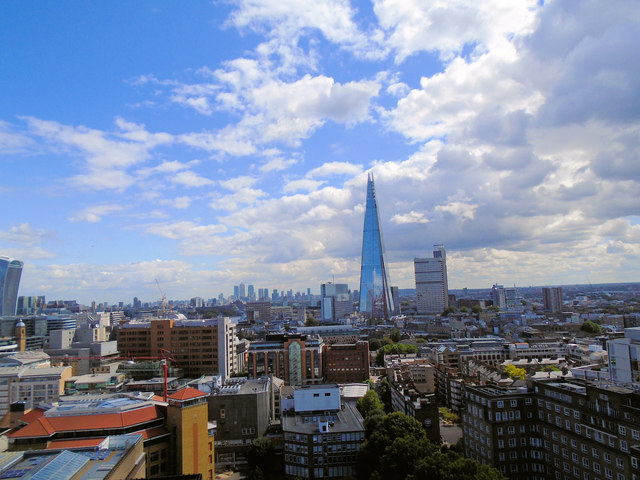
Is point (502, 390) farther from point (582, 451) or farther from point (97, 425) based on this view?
point (97, 425)

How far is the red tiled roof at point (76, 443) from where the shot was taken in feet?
62.3

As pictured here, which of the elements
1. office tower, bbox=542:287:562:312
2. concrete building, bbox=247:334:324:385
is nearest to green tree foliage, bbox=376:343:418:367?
concrete building, bbox=247:334:324:385

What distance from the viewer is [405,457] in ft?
71.3

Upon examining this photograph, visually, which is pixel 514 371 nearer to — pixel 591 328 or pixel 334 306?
pixel 591 328

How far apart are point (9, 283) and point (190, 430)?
100 metres

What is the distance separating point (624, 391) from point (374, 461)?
42.0 feet

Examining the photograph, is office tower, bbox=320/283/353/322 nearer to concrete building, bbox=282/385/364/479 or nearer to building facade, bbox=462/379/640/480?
concrete building, bbox=282/385/364/479

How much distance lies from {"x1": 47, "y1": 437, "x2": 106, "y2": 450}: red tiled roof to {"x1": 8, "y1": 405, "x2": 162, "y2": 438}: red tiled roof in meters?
0.63

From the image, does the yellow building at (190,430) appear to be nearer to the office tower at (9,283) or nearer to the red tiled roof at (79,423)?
the red tiled roof at (79,423)

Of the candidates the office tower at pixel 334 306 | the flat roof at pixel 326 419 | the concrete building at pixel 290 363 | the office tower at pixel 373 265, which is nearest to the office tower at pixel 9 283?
the concrete building at pixel 290 363

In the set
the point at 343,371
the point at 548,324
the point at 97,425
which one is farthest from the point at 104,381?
the point at 548,324

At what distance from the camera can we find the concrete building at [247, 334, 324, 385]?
52.1 meters

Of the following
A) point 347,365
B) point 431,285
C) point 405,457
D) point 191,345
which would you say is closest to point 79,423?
point 405,457

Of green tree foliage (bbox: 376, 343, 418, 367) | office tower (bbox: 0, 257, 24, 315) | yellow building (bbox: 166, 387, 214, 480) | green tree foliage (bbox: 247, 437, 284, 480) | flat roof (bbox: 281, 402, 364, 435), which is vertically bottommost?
green tree foliage (bbox: 247, 437, 284, 480)
